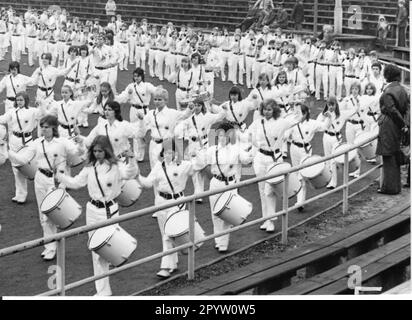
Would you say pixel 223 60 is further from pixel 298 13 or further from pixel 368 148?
pixel 368 148

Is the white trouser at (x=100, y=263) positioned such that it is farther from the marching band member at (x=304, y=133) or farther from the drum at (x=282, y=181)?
the marching band member at (x=304, y=133)

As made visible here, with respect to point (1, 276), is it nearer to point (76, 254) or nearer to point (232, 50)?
point (76, 254)

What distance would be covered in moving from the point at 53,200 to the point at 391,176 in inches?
176

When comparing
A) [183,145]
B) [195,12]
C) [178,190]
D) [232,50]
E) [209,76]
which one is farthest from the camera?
[195,12]

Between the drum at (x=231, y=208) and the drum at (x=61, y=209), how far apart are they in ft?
5.03

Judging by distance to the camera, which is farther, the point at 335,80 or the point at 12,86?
the point at 335,80

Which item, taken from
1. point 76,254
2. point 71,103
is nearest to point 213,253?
point 76,254

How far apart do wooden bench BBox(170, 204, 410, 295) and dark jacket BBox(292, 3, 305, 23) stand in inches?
914

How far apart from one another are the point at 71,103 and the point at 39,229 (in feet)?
12.6

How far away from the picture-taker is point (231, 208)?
33.1 ft

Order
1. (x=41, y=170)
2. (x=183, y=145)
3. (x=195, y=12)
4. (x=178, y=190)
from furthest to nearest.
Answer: (x=195, y=12)
(x=183, y=145)
(x=41, y=170)
(x=178, y=190)

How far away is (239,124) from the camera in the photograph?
49.3 ft

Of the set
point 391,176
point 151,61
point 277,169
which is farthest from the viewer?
point 151,61

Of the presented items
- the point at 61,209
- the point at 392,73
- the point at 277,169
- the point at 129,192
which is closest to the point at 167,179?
the point at 129,192
